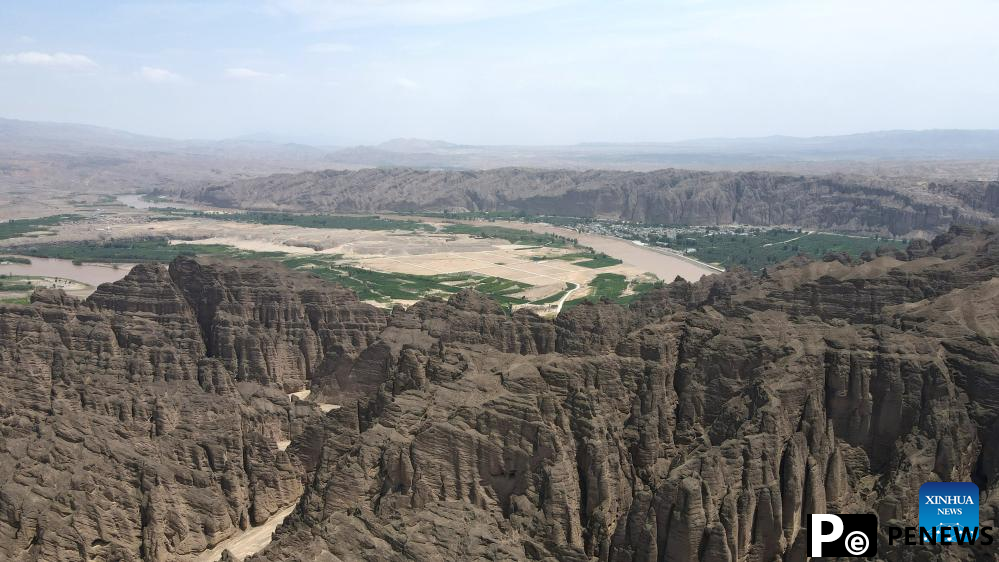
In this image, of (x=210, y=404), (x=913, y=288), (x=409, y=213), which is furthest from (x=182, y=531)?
(x=409, y=213)

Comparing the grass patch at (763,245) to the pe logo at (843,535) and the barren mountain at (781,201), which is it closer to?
the barren mountain at (781,201)

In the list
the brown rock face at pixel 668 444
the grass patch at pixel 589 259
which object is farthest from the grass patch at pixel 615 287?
the brown rock face at pixel 668 444

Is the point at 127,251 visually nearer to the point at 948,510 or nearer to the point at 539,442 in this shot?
the point at 539,442

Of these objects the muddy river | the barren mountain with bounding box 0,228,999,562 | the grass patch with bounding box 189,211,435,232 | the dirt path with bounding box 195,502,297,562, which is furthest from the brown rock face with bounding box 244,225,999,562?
the grass patch with bounding box 189,211,435,232

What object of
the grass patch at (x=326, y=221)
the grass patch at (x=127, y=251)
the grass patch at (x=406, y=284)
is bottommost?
the grass patch at (x=326, y=221)

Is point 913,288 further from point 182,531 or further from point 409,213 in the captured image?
point 409,213

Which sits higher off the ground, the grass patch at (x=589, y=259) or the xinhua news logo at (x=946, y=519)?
the xinhua news logo at (x=946, y=519)

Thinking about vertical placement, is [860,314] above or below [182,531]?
above
